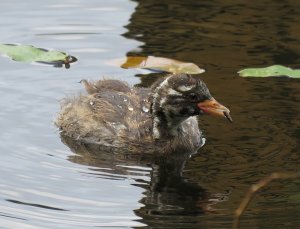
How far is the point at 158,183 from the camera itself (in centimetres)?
953

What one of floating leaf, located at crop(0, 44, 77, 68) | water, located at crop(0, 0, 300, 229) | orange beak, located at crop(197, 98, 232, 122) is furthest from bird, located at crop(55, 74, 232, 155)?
floating leaf, located at crop(0, 44, 77, 68)

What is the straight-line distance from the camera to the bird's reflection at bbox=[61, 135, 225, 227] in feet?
28.6

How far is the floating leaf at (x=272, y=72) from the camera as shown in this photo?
459 inches

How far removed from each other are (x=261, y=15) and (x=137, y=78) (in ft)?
8.88

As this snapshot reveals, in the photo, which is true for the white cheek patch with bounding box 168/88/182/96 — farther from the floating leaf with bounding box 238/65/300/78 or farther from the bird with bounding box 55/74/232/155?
the floating leaf with bounding box 238/65/300/78

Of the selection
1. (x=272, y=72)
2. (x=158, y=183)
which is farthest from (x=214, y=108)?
(x=272, y=72)

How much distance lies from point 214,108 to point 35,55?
2817mm

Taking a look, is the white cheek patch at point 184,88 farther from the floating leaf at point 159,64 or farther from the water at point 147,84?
the floating leaf at point 159,64

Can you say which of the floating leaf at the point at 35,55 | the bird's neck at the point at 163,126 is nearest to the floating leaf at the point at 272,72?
the bird's neck at the point at 163,126

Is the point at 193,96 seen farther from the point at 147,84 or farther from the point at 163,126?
the point at 147,84

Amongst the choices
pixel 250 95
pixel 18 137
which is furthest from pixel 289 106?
pixel 18 137

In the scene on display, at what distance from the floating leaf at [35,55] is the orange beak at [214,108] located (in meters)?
2.51

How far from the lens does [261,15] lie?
1400 cm

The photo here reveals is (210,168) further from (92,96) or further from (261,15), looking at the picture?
(261,15)
